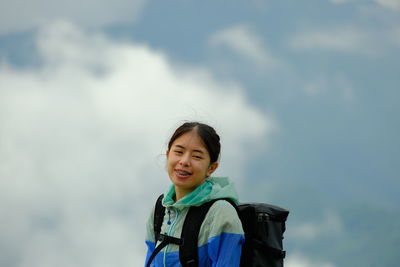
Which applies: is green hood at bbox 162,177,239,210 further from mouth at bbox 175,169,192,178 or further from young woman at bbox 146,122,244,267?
mouth at bbox 175,169,192,178

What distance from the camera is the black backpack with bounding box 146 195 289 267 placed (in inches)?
121

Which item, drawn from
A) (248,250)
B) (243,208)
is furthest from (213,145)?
(248,250)

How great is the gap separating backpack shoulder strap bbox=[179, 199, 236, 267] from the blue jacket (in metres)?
0.03

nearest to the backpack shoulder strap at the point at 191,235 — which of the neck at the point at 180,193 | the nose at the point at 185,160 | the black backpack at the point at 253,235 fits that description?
the black backpack at the point at 253,235

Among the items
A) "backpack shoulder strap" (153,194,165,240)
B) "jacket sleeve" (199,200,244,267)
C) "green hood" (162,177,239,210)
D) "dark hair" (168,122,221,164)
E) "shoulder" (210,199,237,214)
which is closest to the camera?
"jacket sleeve" (199,200,244,267)

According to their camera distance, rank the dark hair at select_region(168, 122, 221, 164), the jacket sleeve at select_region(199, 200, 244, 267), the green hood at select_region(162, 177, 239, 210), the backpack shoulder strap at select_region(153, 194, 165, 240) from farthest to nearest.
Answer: the backpack shoulder strap at select_region(153, 194, 165, 240), the dark hair at select_region(168, 122, 221, 164), the green hood at select_region(162, 177, 239, 210), the jacket sleeve at select_region(199, 200, 244, 267)

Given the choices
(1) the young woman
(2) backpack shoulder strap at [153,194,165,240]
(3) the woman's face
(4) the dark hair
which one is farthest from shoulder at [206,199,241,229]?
(2) backpack shoulder strap at [153,194,165,240]

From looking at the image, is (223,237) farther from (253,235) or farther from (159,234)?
(159,234)

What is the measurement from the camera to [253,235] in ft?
10.3

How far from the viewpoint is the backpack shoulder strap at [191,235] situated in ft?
10.0

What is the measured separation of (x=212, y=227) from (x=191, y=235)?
0.16 m

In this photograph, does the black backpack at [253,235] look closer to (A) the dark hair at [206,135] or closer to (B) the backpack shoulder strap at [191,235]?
(B) the backpack shoulder strap at [191,235]

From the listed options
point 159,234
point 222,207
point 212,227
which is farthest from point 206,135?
point 159,234

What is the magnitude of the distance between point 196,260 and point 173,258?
195 millimetres
